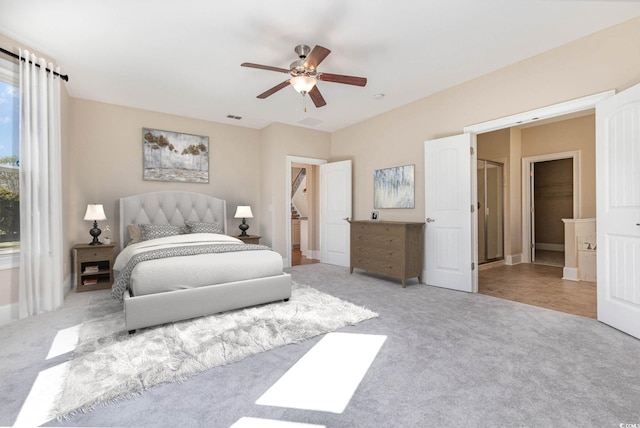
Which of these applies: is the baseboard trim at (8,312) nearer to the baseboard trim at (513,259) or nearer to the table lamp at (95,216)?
the table lamp at (95,216)

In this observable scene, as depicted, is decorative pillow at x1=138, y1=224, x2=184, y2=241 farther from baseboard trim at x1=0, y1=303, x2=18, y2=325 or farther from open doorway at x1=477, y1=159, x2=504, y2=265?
open doorway at x1=477, y1=159, x2=504, y2=265

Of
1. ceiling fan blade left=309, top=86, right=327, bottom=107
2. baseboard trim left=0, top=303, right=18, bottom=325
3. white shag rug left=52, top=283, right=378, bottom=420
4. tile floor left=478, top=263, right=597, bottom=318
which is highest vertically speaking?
ceiling fan blade left=309, top=86, right=327, bottom=107

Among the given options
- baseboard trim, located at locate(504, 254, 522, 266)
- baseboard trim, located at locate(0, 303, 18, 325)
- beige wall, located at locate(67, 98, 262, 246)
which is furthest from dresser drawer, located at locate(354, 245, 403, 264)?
baseboard trim, located at locate(0, 303, 18, 325)

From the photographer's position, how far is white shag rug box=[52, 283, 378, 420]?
172 centimetres

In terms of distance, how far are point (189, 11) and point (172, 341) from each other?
8.97 ft

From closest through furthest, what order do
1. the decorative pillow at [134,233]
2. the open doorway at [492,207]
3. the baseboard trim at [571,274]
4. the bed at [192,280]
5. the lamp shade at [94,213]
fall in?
the bed at [192,280] < the lamp shade at [94,213] < the decorative pillow at [134,233] < the baseboard trim at [571,274] < the open doorway at [492,207]

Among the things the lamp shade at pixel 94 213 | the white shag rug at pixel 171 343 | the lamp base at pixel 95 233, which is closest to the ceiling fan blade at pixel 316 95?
the white shag rug at pixel 171 343

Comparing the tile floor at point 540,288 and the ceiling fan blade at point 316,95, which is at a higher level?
the ceiling fan blade at point 316,95

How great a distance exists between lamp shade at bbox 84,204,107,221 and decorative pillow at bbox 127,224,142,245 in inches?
14.1

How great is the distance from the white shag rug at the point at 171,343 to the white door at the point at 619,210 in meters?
2.10

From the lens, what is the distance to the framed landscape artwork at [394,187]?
468 cm

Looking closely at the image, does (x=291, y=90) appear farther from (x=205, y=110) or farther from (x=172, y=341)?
(x=172, y=341)

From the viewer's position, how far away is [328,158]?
20.7 feet

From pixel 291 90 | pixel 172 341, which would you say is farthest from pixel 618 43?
pixel 172 341
